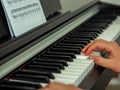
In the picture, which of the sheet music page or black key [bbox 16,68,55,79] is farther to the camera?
the sheet music page

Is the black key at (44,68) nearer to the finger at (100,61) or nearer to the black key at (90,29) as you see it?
the finger at (100,61)

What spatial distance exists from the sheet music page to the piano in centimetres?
4

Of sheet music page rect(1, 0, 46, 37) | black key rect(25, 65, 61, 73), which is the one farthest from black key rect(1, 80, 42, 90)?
sheet music page rect(1, 0, 46, 37)

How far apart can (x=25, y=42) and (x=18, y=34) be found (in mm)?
67

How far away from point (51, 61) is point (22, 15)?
0.28 m

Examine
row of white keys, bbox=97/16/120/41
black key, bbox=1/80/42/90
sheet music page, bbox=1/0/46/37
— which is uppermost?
sheet music page, bbox=1/0/46/37

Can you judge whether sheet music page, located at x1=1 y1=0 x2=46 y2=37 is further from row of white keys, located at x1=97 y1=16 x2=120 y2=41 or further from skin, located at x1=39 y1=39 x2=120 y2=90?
row of white keys, located at x1=97 y1=16 x2=120 y2=41

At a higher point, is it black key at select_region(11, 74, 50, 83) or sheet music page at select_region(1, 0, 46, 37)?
sheet music page at select_region(1, 0, 46, 37)

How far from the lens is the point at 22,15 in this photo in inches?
52.5

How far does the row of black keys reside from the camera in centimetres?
102

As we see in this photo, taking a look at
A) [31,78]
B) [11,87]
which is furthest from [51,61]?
[11,87]

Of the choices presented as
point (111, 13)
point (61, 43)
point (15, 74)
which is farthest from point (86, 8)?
point (15, 74)

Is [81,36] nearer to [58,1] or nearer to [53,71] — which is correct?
[58,1]

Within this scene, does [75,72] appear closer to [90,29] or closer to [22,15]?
[22,15]
